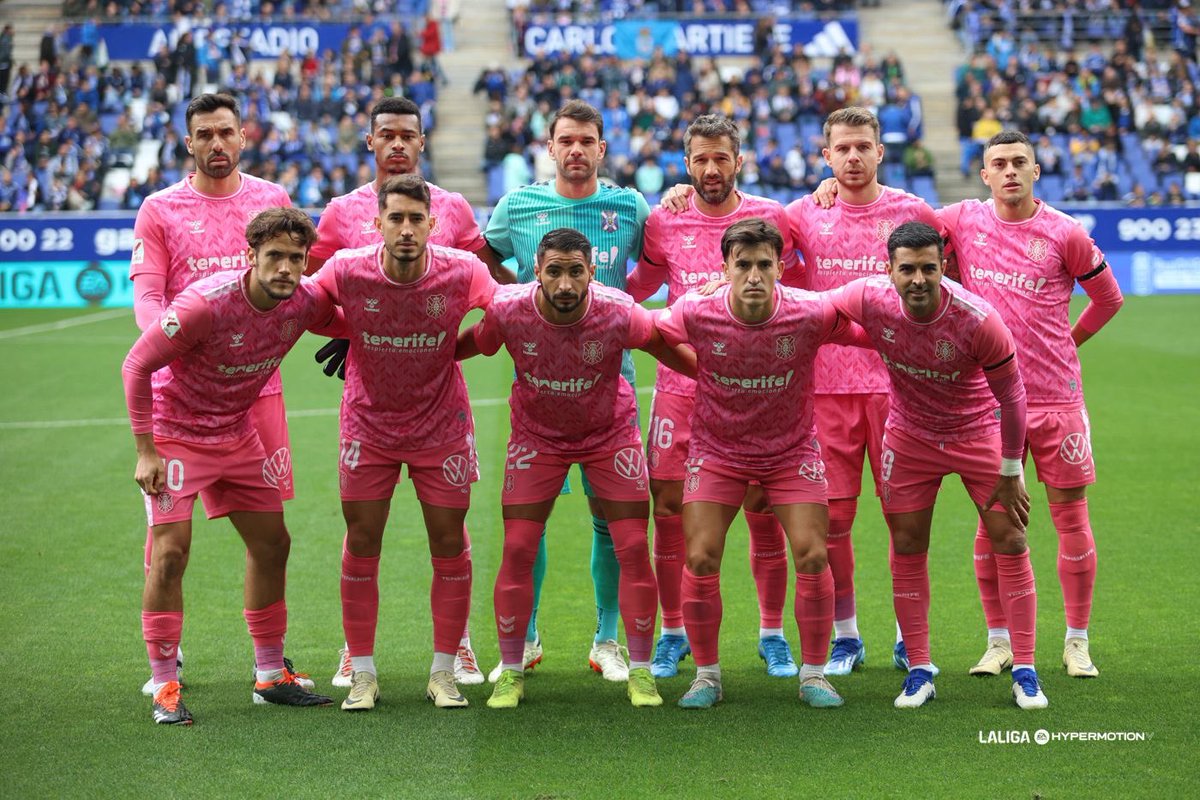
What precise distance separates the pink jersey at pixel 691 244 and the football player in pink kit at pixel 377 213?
34.7 inches

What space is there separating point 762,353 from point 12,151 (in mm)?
26463

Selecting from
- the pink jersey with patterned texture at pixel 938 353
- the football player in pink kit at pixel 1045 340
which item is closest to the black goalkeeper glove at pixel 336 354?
the pink jersey with patterned texture at pixel 938 353

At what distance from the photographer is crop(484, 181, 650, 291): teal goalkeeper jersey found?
6.71 meters

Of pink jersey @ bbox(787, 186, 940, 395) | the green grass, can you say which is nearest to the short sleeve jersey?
the green grass

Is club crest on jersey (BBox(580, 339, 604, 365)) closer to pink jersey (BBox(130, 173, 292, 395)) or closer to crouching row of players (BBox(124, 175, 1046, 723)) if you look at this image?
crouching row of players (BBox(124, 175, 1046, 723))

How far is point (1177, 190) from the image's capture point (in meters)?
25.7

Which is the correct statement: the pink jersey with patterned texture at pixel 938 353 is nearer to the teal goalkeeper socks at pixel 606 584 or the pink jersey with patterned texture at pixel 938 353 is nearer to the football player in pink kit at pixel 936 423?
the football player in pink kit at pixel 936 423

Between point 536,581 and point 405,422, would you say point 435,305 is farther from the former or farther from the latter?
point 536,581

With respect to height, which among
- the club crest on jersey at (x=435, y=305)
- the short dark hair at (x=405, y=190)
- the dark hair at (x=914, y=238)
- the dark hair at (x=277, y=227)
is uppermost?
the short dark hair at (x=405, y=190)

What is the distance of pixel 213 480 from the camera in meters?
5.99

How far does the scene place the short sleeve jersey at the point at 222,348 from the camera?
228 inches

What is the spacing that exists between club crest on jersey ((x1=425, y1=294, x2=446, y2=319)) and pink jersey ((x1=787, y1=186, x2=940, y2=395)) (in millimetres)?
1863

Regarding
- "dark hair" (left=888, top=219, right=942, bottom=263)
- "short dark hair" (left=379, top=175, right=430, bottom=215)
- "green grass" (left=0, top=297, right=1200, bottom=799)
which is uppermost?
"short dark hair" (left=379, top=175, right=430, bottom=215)

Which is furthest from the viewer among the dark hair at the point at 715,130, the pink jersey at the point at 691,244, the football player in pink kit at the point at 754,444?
the pink jersey at the point at 691,244
